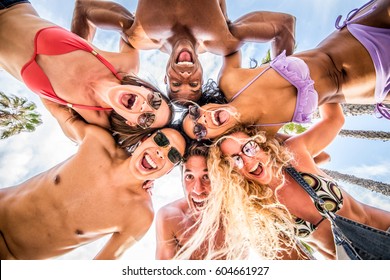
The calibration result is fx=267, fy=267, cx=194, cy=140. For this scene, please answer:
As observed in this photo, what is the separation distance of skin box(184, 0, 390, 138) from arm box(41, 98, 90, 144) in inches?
39.6

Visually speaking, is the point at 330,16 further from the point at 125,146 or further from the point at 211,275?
the point at 211,275

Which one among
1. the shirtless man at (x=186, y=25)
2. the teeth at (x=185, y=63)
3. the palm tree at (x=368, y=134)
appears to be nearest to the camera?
the teeth at (x=185, y=63)

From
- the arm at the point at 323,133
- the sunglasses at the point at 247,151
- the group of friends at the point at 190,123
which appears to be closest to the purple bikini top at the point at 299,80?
the group of friends at the point at 190,123

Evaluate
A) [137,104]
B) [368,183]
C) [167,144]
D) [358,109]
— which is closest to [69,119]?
[137,104]

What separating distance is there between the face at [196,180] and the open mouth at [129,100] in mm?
721

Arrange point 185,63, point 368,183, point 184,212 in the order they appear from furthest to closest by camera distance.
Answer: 1. point 368,183
2. point 184,212
3. point 185,63

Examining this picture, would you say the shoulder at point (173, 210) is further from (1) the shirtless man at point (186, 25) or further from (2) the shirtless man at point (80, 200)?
(1) the shirtless man at point (186, 25)

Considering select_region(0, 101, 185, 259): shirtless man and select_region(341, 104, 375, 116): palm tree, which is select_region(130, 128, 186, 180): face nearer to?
select_region(0, 101, 185, 259): shirtless man

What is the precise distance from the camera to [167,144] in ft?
7.79

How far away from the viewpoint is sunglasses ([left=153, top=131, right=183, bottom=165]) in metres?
2.38

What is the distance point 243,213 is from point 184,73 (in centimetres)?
141

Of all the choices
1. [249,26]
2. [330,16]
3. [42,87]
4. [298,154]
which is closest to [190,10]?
[249,26]

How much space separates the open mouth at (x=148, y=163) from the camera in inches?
94.5

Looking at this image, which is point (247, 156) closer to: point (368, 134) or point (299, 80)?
point (299, 80)
